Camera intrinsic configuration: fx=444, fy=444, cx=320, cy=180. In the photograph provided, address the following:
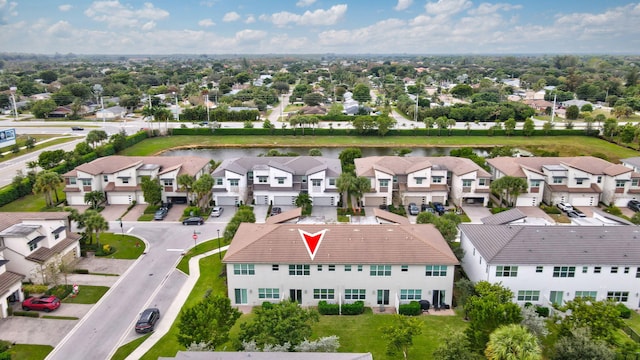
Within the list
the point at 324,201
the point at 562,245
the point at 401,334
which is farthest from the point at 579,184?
the point at 401,334

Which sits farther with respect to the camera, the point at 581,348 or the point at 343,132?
the point at 343,132

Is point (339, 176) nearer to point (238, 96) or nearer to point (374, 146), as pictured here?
point (374, 146)

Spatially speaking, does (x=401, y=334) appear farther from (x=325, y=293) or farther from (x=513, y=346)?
(x=325, y=293)

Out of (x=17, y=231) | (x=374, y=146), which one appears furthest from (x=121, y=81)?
(x=17, y=231)

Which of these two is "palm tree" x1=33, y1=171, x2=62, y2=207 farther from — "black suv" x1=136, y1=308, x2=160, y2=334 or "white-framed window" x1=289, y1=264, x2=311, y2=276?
"white-framed window" x1=289, y1=264, x2=311, y2=276

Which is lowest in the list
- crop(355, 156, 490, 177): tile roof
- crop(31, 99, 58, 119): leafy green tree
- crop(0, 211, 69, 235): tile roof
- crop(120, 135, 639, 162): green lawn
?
crop(120, 135, 639, 162): green lawn

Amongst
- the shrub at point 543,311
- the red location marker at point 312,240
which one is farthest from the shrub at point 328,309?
the shrub at point 543,311

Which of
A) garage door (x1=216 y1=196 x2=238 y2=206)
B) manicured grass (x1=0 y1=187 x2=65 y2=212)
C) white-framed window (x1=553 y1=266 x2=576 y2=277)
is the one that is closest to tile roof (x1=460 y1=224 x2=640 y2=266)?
white-framed window (x1=553 y1=266 x2=576 y2=277)
